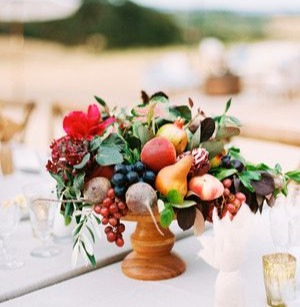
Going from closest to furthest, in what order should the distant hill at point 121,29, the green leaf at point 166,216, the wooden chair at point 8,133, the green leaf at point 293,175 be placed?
the green leaf at point 166,216 → the green leaf at point 293,175 → the wooden chair at point 8,133 → the distant hill at point 121,29

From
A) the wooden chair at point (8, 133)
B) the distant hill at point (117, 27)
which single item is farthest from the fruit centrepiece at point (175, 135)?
the distant hill at point (117, 27)

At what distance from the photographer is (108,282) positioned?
4.90ft

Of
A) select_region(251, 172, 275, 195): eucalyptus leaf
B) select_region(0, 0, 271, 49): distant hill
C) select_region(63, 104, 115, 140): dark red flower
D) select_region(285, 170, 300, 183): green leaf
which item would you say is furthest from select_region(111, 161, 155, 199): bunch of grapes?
select_region(0, 0, 271, 49): distant hill

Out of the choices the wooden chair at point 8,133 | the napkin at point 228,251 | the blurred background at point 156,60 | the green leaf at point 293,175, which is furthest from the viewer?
the blurred background at point 156,60

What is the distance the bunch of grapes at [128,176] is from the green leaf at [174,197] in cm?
6

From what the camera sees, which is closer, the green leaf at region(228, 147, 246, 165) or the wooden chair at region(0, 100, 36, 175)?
the green leaf at region(228, 147, 246, 165)

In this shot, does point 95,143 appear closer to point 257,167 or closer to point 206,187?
point 206,187

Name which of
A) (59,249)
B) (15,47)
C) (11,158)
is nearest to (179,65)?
(15,47)

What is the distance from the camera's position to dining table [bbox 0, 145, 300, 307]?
139cm

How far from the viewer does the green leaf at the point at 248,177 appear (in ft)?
4.65

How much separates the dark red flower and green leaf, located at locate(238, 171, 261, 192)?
317 millimetres

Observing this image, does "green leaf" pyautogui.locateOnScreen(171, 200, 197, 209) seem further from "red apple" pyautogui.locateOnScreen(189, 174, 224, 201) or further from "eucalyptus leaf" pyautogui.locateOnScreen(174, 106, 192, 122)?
"eucalyptus leaf" pyautogui.locateOnScreen(174, 106, 192, 122)

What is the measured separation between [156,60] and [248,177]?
43.4 ft

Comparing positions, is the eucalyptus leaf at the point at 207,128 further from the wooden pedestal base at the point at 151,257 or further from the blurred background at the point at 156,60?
the blurred background at the point at 156,60
